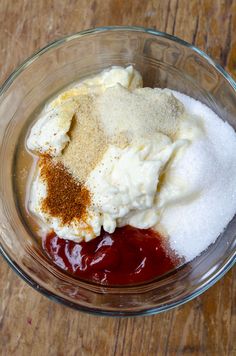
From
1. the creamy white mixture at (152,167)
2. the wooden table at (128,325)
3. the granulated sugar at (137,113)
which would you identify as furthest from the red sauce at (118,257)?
the granulated sugar at (137,113)

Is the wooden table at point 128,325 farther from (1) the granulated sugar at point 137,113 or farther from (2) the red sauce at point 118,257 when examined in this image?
(1) the granulated sugar at point 137,113

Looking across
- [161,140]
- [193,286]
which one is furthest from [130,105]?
[193,286]

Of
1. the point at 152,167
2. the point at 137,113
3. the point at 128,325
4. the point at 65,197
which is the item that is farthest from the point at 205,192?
the point at 128,325

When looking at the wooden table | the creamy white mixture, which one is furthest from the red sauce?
the wooden table

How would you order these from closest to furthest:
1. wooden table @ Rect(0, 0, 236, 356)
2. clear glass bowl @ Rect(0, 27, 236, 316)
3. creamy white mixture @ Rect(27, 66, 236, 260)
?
creamy white mixture @ Rect(27, 66, 236, 260) → clear glass bowl @ Rect(0, 27, 236, 316) → wooden table @ Rect(0, 0, 236, 356)

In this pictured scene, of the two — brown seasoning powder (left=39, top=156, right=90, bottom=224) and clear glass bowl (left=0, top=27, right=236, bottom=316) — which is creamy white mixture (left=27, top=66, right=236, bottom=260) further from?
clear glass bowl (left=0, top=27, right=236, bottom=316)

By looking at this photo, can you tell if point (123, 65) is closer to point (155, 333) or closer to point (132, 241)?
point (132, 241)
